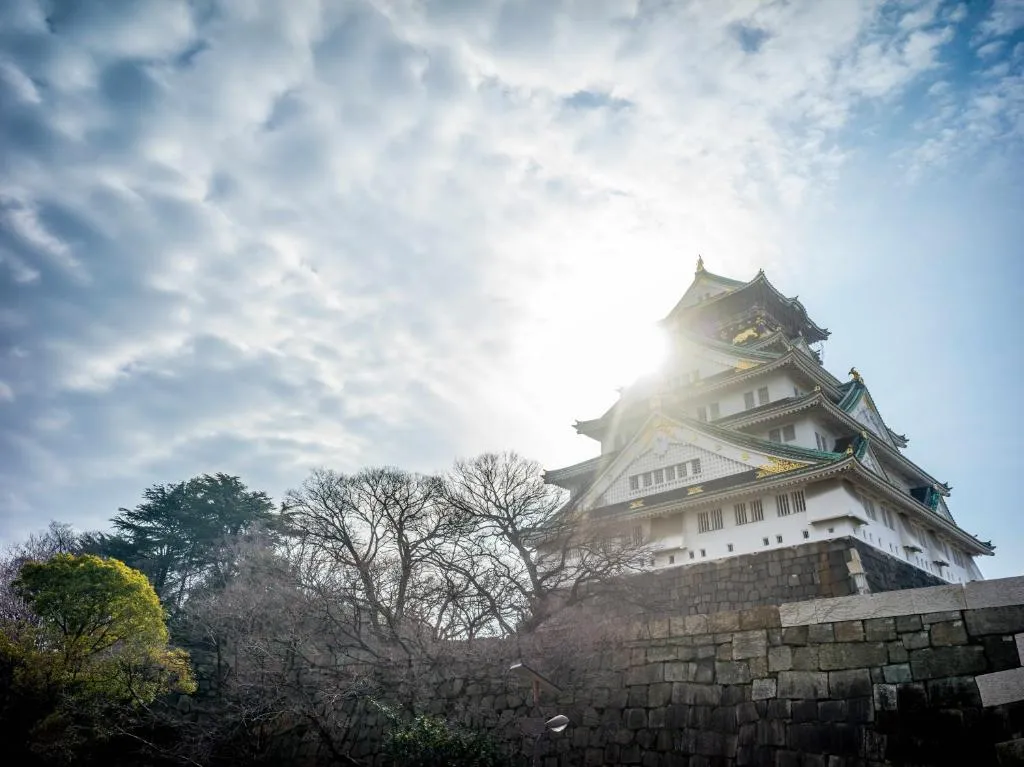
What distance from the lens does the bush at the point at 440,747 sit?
9.21 meters

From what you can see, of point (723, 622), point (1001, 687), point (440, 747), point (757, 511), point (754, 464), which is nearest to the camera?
point (1001, 687)

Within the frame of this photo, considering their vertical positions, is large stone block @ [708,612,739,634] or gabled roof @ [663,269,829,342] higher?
gabled roof @ [663,269,829,342]

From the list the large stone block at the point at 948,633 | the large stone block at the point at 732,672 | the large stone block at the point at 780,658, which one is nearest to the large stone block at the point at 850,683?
the large stone block at the point at 780,658

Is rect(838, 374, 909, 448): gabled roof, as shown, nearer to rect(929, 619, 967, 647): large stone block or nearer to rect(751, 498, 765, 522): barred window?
rect(751, 498, 765, 522): barred window

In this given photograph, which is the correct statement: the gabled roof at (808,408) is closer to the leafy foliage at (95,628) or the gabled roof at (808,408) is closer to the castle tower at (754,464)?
the castle tower at (754,464)

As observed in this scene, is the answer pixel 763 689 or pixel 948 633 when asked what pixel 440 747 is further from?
pixel 948 633

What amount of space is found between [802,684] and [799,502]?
12474 millimetres

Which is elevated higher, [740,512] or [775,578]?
[740,512]

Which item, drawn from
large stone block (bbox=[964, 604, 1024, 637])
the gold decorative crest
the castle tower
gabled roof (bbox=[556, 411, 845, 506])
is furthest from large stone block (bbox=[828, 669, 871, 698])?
the gold decorative crest

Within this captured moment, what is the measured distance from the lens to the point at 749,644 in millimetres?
8633

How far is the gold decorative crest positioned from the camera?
19078mm

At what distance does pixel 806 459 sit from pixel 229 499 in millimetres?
28693

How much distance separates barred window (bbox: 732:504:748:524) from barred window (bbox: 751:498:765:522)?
266mm

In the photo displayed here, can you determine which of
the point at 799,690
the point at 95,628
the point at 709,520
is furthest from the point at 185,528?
the point at 799,690
